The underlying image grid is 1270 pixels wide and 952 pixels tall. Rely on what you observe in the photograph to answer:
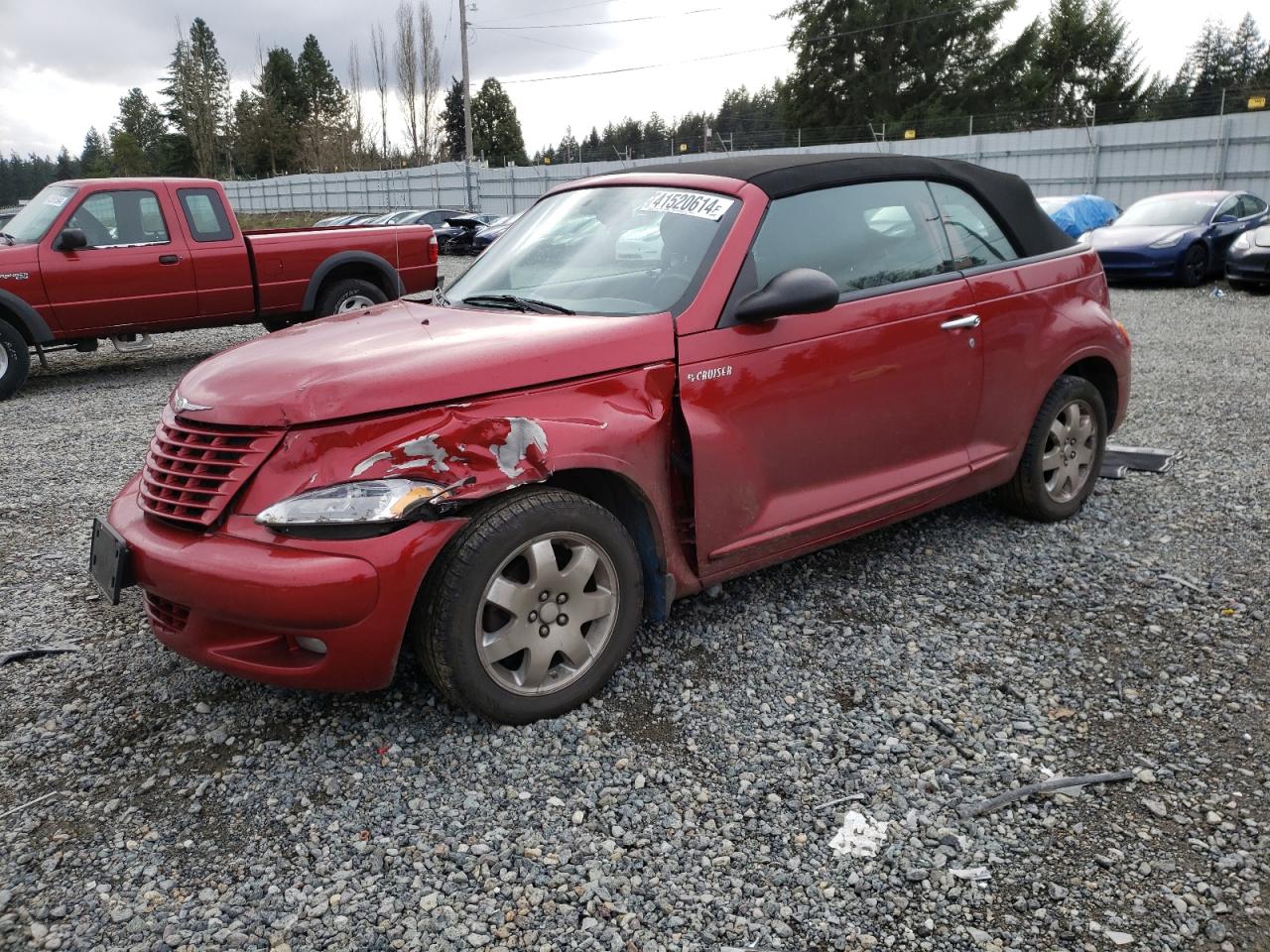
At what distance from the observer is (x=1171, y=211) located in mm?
16031

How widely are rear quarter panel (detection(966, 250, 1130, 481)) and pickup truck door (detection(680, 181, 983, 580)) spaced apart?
0.11 metres

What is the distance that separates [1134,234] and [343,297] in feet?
39.9

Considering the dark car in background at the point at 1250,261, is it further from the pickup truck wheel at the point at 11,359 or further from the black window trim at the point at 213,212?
the pickup truck wheel at the point at 11,359

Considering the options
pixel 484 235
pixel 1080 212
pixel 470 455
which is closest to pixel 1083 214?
pixel 1080 212

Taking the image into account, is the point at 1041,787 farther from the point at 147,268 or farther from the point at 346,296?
the point at 346,296

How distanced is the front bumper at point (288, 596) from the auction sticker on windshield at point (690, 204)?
155cm

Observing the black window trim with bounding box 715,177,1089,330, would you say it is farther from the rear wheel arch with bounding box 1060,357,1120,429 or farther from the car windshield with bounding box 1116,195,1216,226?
the car windshield with bounding box 1116,195,1216,226

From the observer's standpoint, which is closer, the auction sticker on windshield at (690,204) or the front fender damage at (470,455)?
the front fender damage at (470,455)

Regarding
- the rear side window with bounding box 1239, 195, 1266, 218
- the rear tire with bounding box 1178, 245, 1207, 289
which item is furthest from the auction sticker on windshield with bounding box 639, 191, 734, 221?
the rear side window with bounding box 1239, 195, 1266, 218

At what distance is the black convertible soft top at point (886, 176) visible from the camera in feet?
12.3

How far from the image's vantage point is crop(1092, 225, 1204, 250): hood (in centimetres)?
1525

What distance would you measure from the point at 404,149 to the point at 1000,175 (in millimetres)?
54146

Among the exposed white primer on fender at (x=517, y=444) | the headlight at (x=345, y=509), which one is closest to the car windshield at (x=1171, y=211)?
the exposed white primer on fender at (x=517, y=444)

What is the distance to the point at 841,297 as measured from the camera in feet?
12.2
